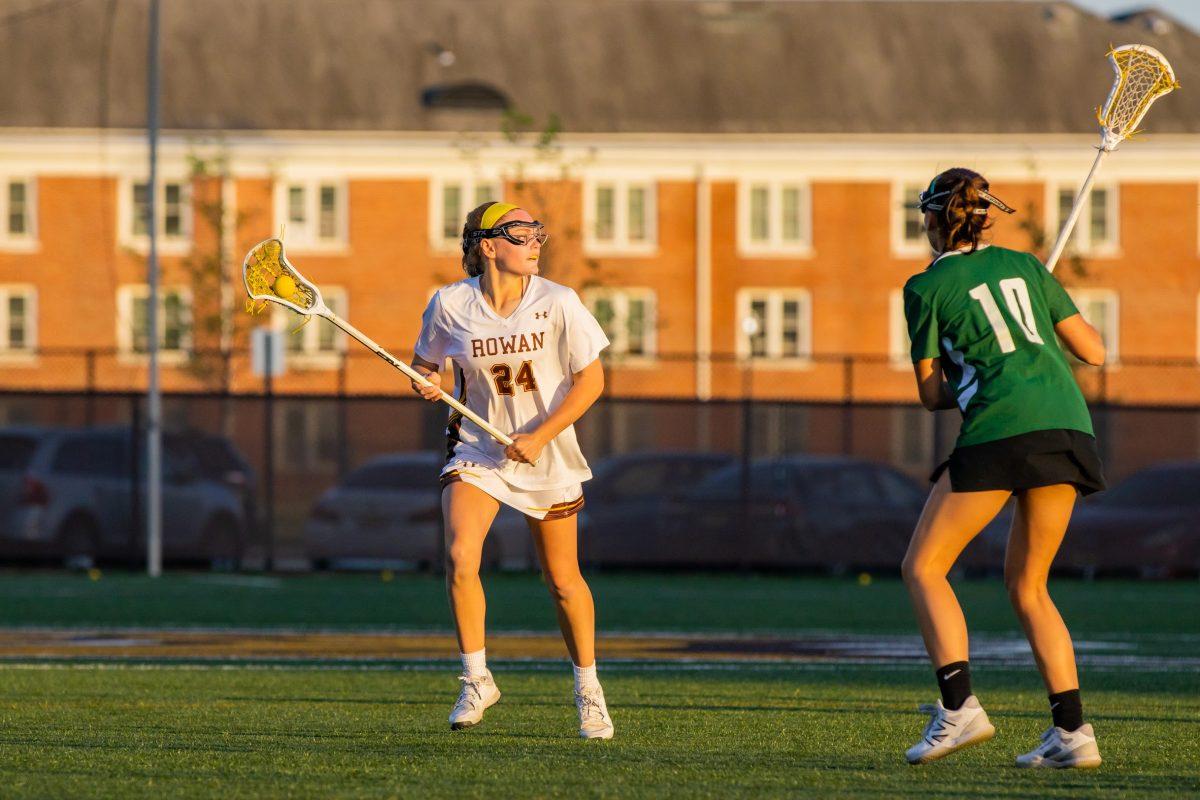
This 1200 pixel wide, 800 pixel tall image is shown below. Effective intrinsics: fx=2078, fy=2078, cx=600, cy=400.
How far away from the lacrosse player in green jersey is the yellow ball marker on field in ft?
9.11

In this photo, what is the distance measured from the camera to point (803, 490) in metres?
24.5

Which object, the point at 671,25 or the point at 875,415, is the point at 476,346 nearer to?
the point at 875,415

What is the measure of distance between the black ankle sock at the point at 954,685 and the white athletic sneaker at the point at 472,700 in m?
1.93

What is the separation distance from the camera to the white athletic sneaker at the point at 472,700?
26.4 feet

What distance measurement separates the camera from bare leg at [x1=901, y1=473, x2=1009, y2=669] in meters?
6.96

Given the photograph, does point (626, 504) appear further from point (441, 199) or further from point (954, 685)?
point (441, 199)

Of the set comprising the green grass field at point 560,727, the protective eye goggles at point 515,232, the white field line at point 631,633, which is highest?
the protective eye goggles at point 515,232

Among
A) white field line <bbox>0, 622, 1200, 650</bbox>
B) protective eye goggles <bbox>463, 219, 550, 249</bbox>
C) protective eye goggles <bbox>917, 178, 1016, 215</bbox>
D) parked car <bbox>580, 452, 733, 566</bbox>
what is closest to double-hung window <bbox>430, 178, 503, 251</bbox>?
parked car <bbox>580, 452, 733, 566</bbox>

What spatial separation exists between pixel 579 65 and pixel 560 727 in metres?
43.4

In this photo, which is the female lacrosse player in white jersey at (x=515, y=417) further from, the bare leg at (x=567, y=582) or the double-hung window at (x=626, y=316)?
the double-hung window at (x=626, y=316)

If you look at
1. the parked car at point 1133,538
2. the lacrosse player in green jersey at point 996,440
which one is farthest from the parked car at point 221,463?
the lacrosse player in green jersey at point 996,440

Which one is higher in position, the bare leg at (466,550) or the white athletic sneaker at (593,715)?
the bare leg at (466,550)

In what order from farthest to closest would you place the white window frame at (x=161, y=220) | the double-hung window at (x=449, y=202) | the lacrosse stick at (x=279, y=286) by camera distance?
1. the double-hung window at (x=449, y=202)
2. the white window frame at (x=161, y=220)
3. the lacrosse stick at (x=279, y=286)

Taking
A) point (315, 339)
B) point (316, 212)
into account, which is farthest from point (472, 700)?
point (316, 212)
